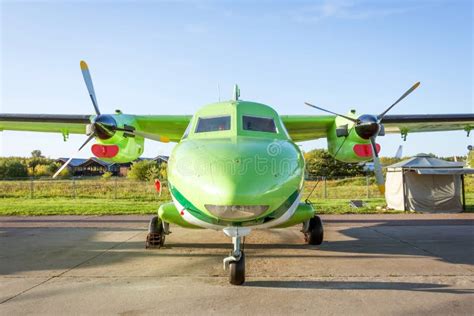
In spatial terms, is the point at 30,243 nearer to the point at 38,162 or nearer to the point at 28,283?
the point at 28,283

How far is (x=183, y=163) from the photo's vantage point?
566 centimetres

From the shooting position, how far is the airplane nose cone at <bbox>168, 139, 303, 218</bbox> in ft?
15.4

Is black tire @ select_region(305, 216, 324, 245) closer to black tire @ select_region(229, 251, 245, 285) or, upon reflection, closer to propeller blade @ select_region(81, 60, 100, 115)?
black tire @ select_region(229, 251, 245, 285)

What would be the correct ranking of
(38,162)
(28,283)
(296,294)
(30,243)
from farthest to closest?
(38,162) < (30,243) < (28,283) < (296,294)

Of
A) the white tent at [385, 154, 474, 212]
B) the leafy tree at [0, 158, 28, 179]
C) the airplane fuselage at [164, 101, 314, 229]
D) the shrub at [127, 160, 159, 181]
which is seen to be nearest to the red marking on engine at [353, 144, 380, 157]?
the airplane fuselage at [164, 101, 314, 229]

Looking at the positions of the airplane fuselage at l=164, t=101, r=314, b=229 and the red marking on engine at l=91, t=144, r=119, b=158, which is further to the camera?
the red marking on engine at l=91, t=144, r=119, b=158

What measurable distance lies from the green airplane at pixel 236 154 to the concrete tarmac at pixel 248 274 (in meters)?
0.67

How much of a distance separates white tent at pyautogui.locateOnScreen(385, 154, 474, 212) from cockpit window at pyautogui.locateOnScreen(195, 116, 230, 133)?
12181mm

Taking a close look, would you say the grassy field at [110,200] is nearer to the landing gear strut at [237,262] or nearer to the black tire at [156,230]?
the black tire at [156,230]

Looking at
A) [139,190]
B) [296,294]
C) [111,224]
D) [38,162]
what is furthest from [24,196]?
[38,162]

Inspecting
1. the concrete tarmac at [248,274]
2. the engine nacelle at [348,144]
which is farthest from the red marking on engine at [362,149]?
the concrete tarmac at [248,274]

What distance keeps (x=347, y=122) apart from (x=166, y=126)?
501cm

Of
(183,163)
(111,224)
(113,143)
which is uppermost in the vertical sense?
(113,143)

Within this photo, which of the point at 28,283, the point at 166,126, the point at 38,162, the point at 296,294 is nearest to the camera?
the point at 296,294
